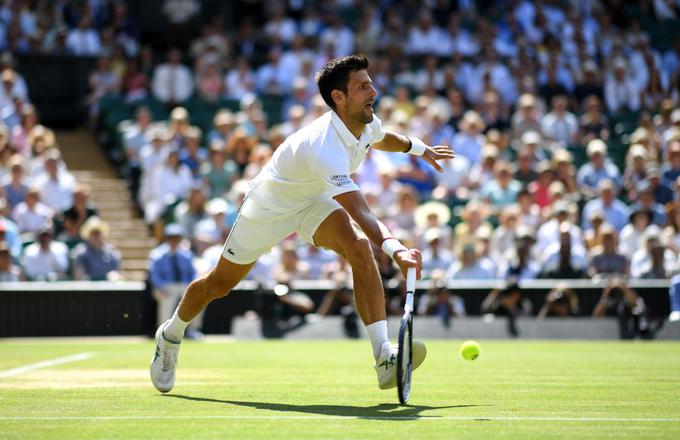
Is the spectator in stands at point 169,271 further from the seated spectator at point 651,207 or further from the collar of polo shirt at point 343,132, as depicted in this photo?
the collar of polo shirt at point 343,132

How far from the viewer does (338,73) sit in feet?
26.1

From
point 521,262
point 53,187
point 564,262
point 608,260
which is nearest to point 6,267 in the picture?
point 53,187

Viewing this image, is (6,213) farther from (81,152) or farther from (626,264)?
(626,264)

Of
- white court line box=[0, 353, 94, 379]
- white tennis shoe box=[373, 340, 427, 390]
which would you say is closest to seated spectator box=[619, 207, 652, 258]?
white court line box=[0, 353, 94, 379]

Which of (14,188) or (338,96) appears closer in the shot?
(338,96)

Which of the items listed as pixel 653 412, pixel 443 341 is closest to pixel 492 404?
pixel 653 412

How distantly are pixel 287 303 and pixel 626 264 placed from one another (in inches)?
177

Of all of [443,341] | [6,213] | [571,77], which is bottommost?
[443,341]

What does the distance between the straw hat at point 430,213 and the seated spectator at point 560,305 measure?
2181 millimetres

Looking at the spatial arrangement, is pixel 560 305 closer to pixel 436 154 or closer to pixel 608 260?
pixel 608 260

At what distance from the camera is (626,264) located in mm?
16375

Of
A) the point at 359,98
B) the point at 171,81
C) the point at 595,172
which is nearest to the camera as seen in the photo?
the point at 359,98

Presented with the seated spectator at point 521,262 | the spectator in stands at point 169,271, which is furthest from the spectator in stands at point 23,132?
the seated spectator at point 521,262

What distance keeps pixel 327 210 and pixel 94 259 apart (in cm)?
940
